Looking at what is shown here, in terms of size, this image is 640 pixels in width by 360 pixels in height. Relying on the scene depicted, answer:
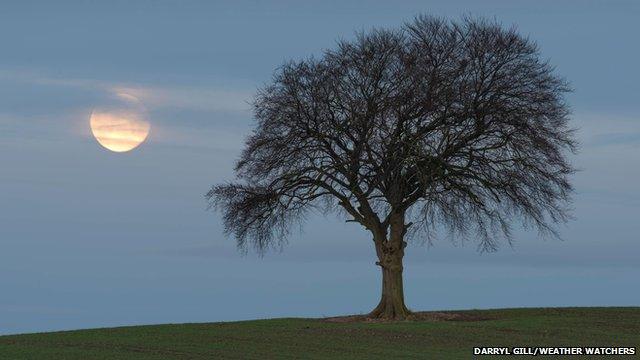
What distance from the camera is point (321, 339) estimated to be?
3919 cm

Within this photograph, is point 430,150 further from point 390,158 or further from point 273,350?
point 273,350

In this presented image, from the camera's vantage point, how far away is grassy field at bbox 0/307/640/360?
34562mm

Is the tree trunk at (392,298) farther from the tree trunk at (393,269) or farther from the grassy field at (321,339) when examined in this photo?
the grassy field at (321,339)

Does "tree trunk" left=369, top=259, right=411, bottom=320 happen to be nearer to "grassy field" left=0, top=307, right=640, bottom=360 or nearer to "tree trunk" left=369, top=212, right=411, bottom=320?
"tree trunk" left=369, top=212, right=411, bottom=320

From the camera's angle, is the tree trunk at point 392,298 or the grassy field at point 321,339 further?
the tree trunk at point 392,298

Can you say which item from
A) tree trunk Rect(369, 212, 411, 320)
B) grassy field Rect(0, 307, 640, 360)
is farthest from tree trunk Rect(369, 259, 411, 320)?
grassy field Rect(0, 307, 640, 360)

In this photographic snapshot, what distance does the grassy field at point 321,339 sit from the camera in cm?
A: 3456

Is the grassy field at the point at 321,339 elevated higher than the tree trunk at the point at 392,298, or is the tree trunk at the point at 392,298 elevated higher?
the tree trunk at the point at 392,298

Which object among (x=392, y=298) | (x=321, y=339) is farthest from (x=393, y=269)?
(x=321, y=339)

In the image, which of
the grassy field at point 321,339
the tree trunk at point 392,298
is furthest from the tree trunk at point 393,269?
the grassy field at point 321,339

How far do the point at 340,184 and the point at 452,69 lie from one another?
26.3 ft

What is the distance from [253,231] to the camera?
1994 inches

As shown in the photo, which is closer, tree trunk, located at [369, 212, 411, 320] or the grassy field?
the grassy field

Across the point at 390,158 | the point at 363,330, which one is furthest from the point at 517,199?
the point at 363,330
